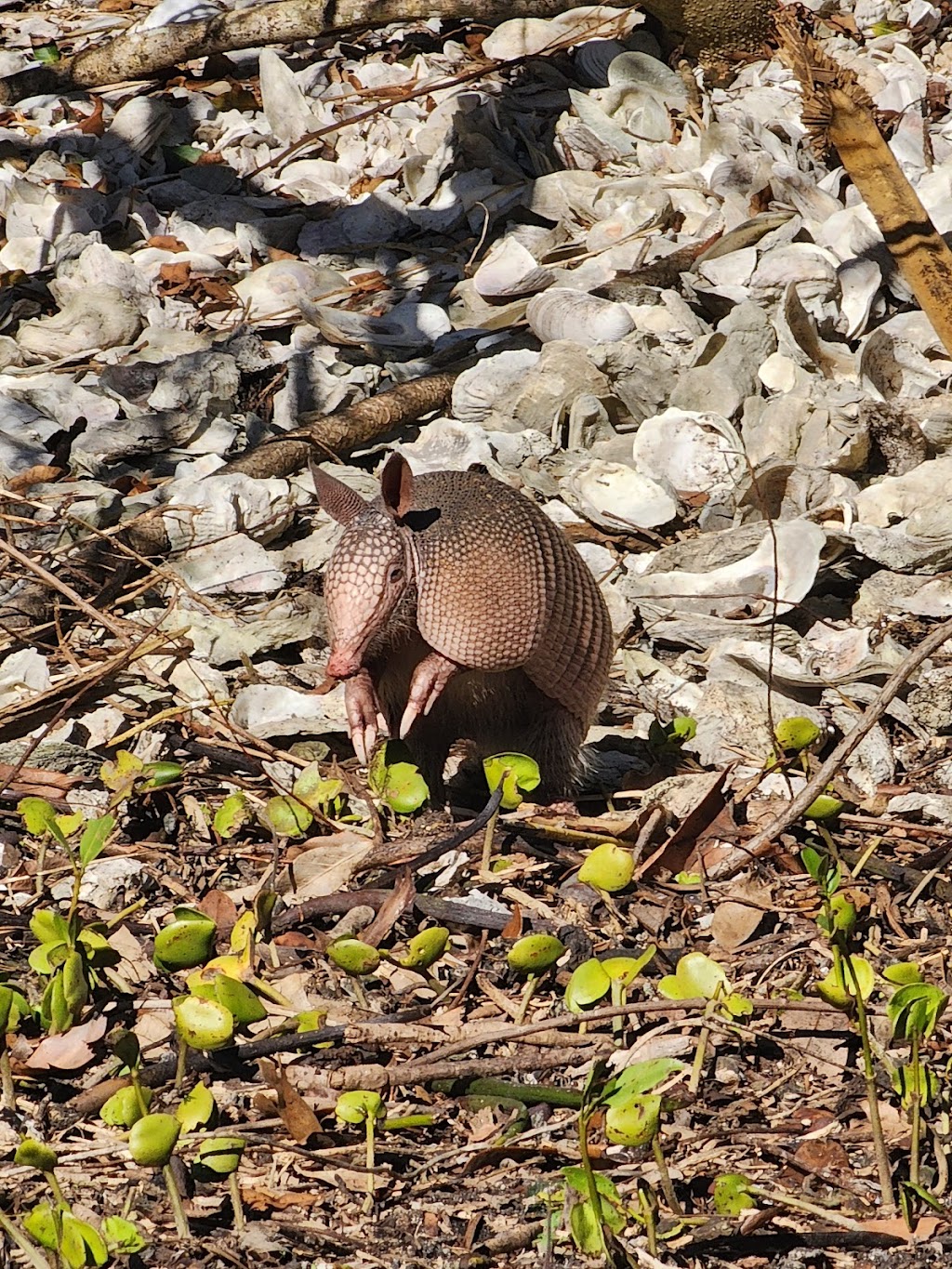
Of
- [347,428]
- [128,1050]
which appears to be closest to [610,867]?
[128,1050]

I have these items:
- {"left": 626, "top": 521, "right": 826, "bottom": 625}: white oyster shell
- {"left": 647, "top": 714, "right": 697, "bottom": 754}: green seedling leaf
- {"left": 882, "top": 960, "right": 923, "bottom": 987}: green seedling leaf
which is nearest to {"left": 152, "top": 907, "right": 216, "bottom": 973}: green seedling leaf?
{"left": 882, "top": 960, "right": 923, "bottom": 987}: green seedling leaf

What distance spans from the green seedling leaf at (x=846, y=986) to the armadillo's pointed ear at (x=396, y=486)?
1.30m

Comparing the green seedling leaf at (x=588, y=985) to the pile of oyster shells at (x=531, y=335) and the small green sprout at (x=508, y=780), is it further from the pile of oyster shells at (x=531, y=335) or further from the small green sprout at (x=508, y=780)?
the pile of oyster shells at (x=531, y=335)

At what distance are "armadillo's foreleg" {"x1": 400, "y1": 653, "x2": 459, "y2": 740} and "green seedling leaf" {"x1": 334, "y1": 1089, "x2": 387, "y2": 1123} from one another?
38.2 inches

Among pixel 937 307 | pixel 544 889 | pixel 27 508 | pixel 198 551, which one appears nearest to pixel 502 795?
pixel 544 889

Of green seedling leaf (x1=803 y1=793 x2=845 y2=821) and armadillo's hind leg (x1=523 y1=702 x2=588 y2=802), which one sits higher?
green seedling leaf (x1=803 y1=793 x2=845 y2=821)

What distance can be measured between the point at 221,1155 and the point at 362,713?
1.15 meters

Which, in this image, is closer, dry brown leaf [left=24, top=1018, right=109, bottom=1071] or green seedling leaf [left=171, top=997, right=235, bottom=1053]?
green seedling leaf [left=171, top=997, right=235, bottom=1053]

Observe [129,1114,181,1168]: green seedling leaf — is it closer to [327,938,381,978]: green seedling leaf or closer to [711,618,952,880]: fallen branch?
[327,938,381,978]: green seedling leaf

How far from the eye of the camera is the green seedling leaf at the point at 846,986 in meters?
2.41

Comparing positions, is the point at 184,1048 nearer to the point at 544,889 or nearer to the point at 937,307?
the point at 544,889

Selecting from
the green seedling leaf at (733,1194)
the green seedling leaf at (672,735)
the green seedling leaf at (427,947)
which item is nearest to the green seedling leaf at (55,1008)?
the green seedling leaf at (427,947)

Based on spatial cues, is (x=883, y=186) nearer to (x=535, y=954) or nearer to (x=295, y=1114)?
(x=535, y=954)

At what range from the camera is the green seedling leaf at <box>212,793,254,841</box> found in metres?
3.23
